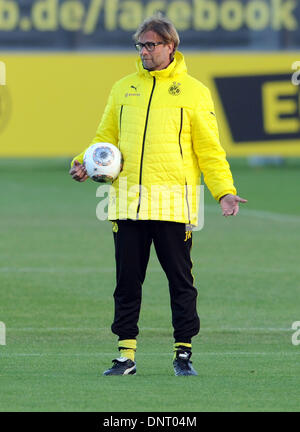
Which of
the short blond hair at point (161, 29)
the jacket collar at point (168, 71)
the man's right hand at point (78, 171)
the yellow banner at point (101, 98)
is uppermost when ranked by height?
the yellow banner at point (101, 98)

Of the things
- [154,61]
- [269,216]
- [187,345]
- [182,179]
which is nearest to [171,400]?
[187,345]

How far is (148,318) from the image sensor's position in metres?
10.6

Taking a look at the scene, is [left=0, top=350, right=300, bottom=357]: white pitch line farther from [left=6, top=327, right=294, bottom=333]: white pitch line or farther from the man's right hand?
the man's right hand

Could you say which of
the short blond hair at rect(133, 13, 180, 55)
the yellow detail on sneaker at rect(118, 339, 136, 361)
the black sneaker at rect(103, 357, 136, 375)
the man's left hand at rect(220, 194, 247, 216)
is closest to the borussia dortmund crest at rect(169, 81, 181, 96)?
the short blond hair at rect(133, 13, 180, 55)

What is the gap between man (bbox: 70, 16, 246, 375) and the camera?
7465 millimetres

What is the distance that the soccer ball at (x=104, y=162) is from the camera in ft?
24.3

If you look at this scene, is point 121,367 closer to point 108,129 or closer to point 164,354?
point 164,354

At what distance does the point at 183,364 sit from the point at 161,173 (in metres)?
1.14

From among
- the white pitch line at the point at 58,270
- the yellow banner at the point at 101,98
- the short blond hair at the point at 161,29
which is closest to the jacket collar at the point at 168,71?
the short blond hair at the point at 161,29

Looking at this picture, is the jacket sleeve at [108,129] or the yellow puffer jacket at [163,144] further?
the jacket sleeve at [108,129]

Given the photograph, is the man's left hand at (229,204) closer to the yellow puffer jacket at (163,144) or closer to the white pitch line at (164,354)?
the yellow puffer jacket at (163,144)

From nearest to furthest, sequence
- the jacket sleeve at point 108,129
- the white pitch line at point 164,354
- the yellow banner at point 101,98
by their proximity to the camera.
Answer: the jacket sleeve at point 108,129 < the white pitch line at point 164,354 < the yellow banner at point 101,98

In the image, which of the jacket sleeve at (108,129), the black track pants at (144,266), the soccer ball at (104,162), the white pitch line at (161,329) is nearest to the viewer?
the soccer ball at (104,162)

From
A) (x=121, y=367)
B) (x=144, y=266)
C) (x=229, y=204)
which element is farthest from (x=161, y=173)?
(x=121, y=367)
